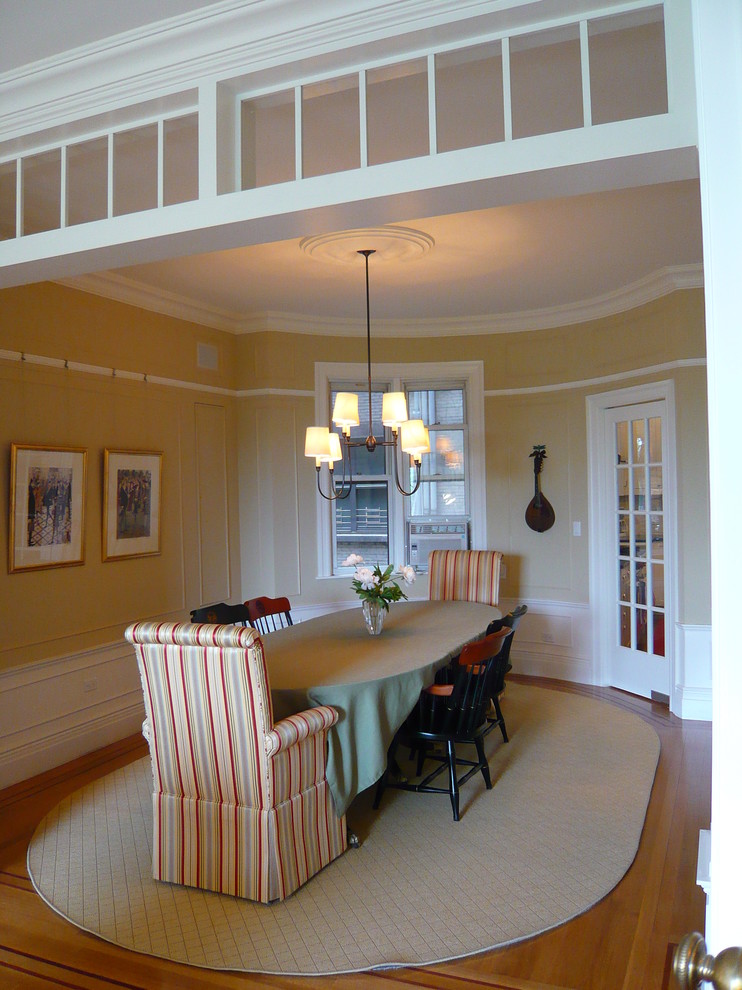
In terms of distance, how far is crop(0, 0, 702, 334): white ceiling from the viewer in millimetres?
3877

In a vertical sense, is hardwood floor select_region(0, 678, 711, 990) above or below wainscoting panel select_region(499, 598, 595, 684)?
below

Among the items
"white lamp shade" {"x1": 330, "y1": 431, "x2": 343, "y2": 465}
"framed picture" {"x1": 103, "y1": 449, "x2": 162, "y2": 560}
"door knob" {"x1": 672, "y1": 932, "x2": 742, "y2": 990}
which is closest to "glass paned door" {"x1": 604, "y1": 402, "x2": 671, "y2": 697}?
"white lamp shade" {"x1": 330, "y1": 431, "x2": 343, "y2": 465}

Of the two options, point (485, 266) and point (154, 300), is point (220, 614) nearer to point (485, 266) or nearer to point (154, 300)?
point (154, 300)

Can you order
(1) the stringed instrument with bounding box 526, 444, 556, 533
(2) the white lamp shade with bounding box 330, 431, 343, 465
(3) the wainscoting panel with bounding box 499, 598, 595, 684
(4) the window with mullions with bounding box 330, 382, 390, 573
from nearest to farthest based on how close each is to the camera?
(2) the white lamp shade with bounding box 330, 431, 343, 465, (3) the wainscoting panel with bounding box 499, 598, 595, 684, (1) the stringed instrument with bounding box 526, 444, 556, 533, (4) the window with mullions with bounding box 330, 382, 390, 573

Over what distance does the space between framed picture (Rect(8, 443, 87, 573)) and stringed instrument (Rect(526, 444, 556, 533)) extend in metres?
3.41

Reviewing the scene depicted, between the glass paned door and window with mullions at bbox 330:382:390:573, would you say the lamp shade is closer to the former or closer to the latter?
window with mullions at bbox 330:382:390:573

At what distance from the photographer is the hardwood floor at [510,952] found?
7.73 feet

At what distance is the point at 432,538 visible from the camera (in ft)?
20.7

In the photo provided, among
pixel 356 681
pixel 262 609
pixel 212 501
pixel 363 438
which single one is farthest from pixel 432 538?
pixel 356 681

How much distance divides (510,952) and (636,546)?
3601 millimetres

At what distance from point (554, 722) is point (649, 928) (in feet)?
7.60

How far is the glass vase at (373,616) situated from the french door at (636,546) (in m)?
2.23

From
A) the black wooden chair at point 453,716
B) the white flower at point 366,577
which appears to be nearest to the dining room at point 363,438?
the black wooden chair at point 453,716

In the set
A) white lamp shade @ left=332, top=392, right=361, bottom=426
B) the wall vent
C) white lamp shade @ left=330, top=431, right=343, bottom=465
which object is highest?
the wall vent
